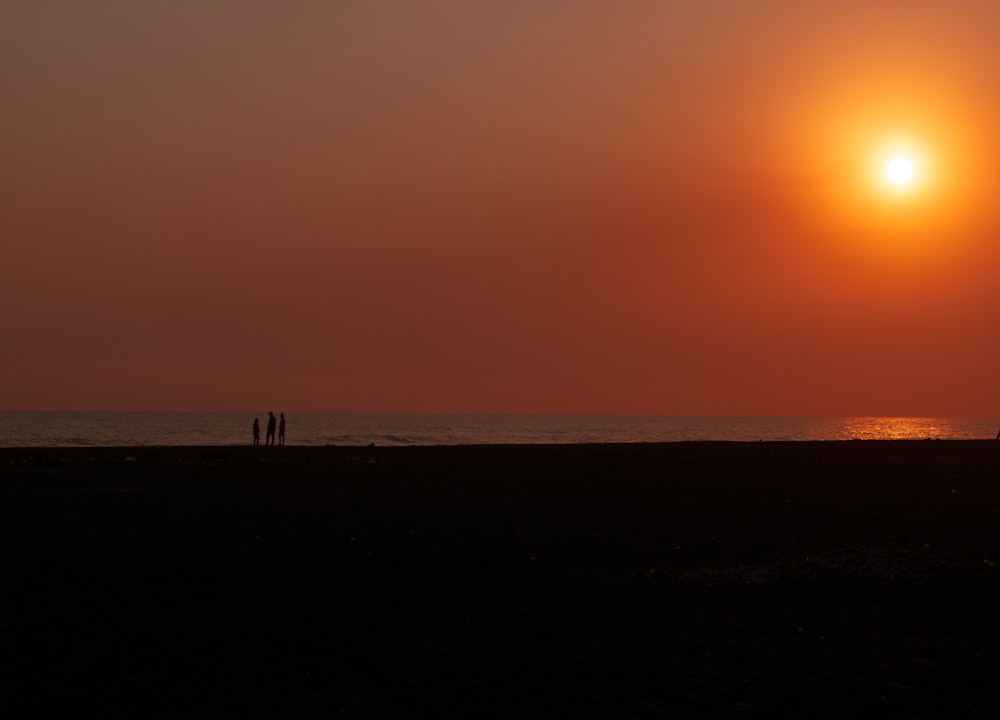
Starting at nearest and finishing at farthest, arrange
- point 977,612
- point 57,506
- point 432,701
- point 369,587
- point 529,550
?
point 432,701 → point 977,612 → point 369,587 → point 529,550 → point 57,506

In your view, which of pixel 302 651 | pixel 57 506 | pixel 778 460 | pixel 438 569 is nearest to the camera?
pixel 302 651

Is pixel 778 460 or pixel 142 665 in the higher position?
pixel 778 460

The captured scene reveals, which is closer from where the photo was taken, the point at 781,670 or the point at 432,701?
the point at 432,701

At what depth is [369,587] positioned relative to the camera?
19.9m

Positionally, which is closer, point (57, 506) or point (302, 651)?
point (302, 651)

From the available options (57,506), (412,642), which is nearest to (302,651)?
(412,642)

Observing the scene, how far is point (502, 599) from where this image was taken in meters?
18.9

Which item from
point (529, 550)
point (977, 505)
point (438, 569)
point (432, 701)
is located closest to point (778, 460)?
point (977, 505)

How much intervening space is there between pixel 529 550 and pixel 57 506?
14458mm

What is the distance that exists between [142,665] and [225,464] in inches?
1318

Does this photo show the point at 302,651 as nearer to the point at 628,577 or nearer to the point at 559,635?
the point at 559,635

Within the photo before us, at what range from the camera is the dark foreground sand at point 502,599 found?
13.3 meters

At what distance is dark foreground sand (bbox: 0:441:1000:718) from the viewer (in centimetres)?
1330

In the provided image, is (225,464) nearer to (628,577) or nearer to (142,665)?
(628,577)
